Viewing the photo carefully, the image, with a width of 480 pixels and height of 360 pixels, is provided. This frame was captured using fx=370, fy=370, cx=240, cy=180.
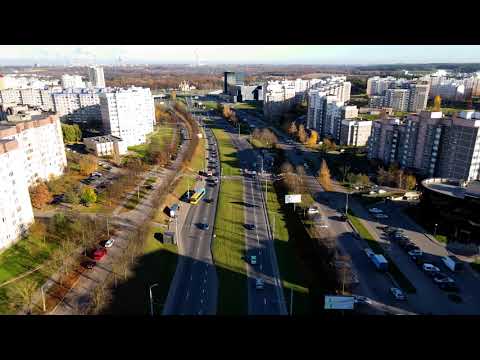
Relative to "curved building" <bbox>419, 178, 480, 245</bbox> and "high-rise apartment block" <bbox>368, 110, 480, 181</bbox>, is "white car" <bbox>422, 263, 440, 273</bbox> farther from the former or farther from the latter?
"high-rise apartment block" <bbox>368, 110, 480, 181</bbox>

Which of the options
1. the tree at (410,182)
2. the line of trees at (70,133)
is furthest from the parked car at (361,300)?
the line of trees at (70,133)

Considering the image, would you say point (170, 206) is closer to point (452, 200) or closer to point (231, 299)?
point (231, 299)

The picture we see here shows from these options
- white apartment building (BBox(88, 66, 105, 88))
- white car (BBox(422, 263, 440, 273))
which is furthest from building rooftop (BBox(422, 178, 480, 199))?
white apartment building (BBox(88, 66, 105, 88))

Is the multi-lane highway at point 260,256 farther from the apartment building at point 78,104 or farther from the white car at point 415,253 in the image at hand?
the apartment building at point 78,104

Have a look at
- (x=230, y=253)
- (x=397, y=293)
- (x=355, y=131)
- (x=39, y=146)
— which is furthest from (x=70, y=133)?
Answer: (x=397, y=293)

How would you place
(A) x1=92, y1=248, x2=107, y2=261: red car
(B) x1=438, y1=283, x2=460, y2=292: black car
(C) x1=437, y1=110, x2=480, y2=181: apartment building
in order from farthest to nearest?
(C) x1=437, y1=110, x2=480, y2=181: apartment building, (A) x1=92, y1=248, x2=107, y2=261: red car, (B) x1=438, y1=283, x2=460, y2=292: black car

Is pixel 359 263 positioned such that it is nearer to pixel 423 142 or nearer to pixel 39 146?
pixel 423 142
